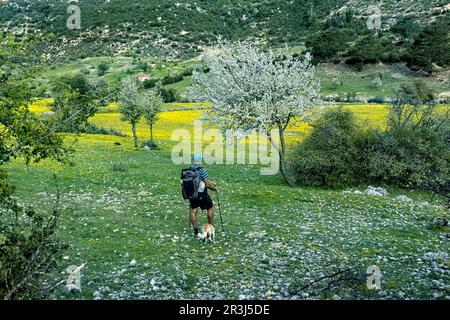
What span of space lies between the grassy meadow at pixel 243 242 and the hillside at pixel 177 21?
402ft

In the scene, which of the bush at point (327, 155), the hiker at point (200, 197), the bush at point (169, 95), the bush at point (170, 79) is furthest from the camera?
the bush at point (170, 79)

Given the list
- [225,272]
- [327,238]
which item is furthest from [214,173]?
[225,272]

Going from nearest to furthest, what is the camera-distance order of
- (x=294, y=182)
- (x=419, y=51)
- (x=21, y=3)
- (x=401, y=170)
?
(x=401, y=170) → (x=294, y=182) → (x=419, y=51) → (x=21, y=3)

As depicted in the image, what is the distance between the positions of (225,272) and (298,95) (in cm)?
1828

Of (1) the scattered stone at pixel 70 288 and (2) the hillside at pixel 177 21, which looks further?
(2) the hillside at pixel 177 21

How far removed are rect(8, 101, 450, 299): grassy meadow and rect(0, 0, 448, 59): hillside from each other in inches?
4829

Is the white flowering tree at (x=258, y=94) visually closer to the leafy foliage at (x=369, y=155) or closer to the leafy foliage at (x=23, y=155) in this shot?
the leafy foliage at (x=369, y=155)

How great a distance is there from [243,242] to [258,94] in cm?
1494

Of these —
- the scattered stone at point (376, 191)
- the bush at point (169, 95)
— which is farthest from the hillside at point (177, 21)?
the scattered stone at point (376, 191)

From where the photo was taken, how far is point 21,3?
170 meters

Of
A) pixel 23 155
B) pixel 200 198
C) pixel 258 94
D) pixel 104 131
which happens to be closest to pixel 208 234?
pixel 200 198

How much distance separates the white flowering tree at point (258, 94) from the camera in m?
27.1

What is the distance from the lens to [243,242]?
14.5 meters

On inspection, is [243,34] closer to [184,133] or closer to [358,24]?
[358,24]
